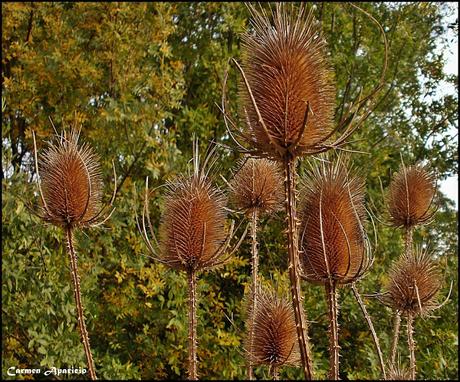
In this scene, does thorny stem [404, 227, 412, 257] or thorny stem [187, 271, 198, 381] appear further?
thorny stem [404, 227, 412, 257]

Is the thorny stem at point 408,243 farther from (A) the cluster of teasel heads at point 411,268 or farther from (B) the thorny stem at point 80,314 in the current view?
(B) the thorny stem at point 80,314

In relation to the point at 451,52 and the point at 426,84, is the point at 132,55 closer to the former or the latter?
the point at 426,84

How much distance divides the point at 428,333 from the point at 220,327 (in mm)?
1733

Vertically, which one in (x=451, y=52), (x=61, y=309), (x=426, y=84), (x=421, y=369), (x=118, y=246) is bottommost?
(x=421, y=369)

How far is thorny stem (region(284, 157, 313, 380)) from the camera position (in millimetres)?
958

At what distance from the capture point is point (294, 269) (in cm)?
99

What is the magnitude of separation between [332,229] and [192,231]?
1.14ft

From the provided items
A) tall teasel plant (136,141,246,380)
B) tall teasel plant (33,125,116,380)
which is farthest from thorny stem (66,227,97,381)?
tall teasel plant (136,141,246,380)

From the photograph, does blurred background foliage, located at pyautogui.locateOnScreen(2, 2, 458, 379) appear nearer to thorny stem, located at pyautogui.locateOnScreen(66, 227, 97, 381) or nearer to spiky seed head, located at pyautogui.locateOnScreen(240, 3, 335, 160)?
thorny stem, located at pyautogui.locateOnScreen(66, 227, 97, 381)

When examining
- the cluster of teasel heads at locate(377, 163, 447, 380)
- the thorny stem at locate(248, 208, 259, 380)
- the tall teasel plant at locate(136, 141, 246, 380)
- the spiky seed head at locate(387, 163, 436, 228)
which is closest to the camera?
the tall teasel plant at locate(136, 141, 246, 380)

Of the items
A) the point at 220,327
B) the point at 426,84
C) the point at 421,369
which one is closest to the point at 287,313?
the point at 220,327

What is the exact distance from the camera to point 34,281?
4.05 metres

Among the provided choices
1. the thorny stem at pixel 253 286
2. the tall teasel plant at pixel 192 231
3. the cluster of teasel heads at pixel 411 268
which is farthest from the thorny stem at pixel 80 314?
the cluster of teasel heads at pixel 411 268

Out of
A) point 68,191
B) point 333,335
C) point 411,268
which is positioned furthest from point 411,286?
point 68,191
